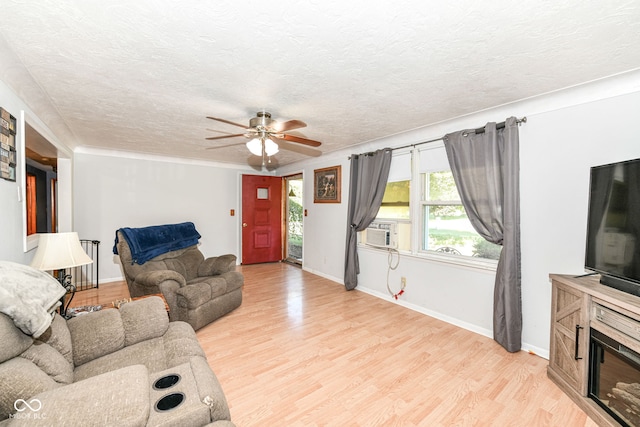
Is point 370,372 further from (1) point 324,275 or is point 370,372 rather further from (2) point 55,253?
(1) point 324,275

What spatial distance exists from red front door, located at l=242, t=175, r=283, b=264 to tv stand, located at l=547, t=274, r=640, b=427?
4921mm

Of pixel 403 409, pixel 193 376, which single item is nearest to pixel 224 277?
pixel 193 376

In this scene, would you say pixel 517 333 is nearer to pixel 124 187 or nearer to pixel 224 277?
pixel 224 277

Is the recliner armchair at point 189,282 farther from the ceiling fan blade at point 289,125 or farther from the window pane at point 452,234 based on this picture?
the window pane at point 452,234

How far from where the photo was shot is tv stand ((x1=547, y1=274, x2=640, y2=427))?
158 cm

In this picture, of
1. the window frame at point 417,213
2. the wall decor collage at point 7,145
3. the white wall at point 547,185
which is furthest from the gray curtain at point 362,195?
the wall decor collage at point 7,145

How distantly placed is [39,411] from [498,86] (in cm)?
310

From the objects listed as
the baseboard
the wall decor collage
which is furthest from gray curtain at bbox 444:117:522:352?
the wall decor collage

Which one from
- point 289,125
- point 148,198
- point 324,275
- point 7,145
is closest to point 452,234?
point 289,125

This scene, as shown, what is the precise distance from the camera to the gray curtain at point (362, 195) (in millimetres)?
3717

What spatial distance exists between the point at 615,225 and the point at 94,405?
9.40 ft

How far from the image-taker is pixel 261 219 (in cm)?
596

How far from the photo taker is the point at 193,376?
4.34ft

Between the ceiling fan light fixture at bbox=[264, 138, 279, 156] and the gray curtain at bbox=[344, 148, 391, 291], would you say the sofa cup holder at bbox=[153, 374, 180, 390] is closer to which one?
the ceiling fan light fixture at bbox=[264, 138, 279, 156]
